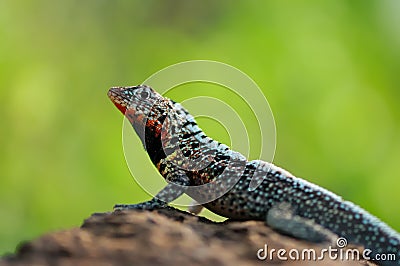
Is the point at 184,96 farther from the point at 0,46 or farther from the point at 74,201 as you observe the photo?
the point at 0,46

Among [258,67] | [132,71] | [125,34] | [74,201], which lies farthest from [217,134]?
[125,34]

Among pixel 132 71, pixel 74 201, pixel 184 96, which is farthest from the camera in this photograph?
pixel 132 71

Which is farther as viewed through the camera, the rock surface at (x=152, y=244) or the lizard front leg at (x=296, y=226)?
the lizard front leg at (x=296, y=226)

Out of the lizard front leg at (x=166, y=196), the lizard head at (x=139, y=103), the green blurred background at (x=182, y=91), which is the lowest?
the lizard front leg at (x=166, y=196)

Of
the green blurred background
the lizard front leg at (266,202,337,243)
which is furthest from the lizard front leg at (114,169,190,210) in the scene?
the green blurred background

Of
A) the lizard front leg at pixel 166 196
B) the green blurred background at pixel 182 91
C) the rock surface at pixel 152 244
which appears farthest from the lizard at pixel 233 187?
the green blurred background at pixel 182 91

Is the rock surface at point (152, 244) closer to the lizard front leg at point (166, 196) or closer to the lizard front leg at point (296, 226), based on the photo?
the lizard front leg at point (296, 226)

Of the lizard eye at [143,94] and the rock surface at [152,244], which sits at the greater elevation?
the lizard eye at [143,94]
